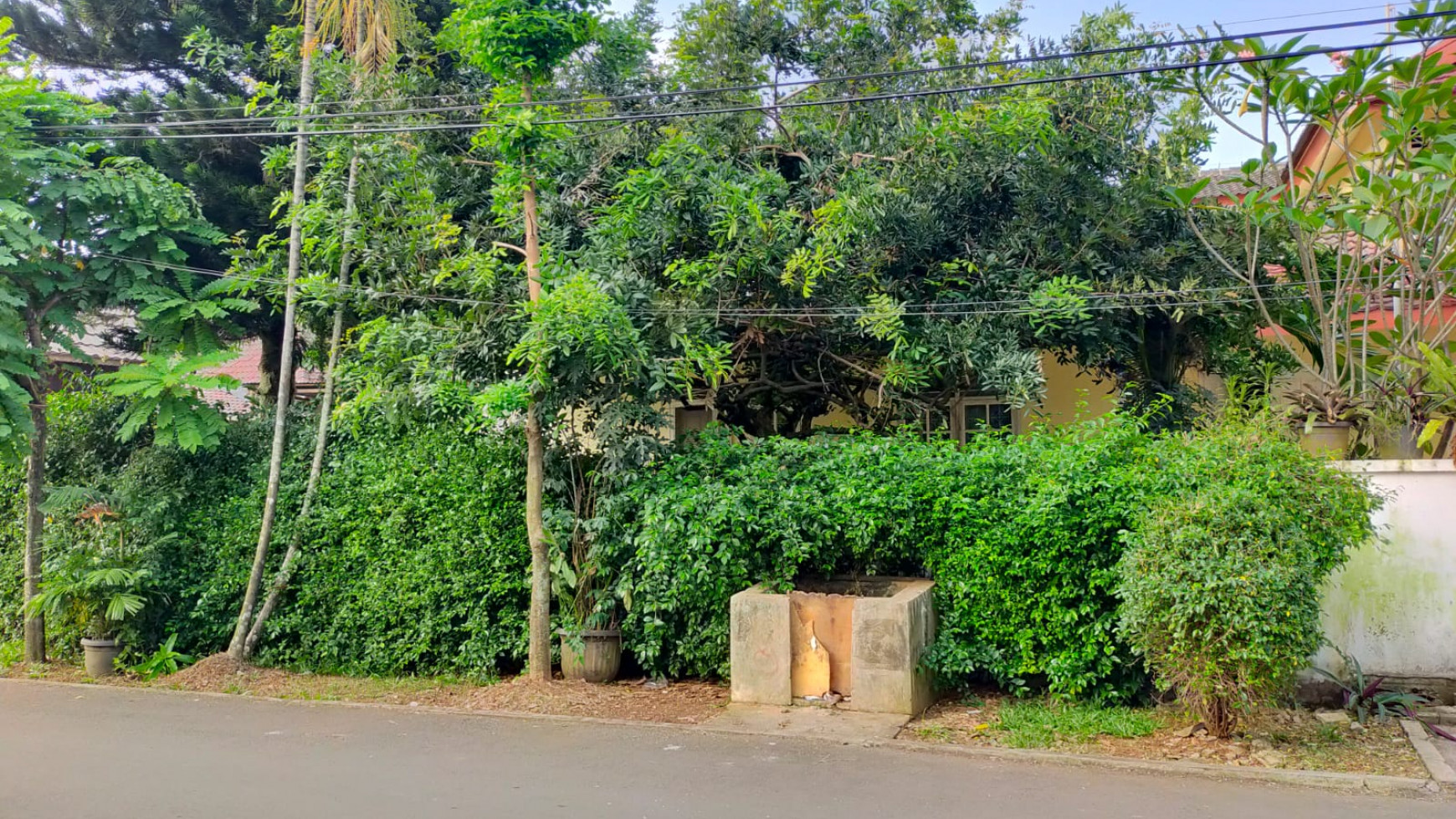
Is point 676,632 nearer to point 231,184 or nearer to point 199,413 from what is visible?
point 199,413

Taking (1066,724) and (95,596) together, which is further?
(95,596)

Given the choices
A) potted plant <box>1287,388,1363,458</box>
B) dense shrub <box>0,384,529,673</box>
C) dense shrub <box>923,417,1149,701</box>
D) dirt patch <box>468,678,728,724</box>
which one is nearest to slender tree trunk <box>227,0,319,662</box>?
dense shrub <box>0,384,529,673</box>

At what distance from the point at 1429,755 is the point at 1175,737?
1502 millimetres

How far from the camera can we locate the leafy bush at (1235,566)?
6367 mm

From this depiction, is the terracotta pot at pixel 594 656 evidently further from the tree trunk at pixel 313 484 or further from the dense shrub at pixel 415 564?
the tree trunk at pixel 313 484

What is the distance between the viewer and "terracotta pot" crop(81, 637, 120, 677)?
10625mm

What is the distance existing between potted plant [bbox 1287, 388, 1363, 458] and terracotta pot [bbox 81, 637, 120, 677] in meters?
11.6

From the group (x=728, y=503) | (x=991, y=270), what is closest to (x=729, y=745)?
(x=728, y=503)

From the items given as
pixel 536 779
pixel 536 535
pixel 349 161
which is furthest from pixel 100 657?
pixel 536 779

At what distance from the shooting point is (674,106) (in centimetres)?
1212

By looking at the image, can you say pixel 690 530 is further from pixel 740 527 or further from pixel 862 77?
pixel 862 77

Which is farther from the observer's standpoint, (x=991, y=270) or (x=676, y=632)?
(x=991, y=270)

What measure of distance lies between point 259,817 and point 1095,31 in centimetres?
1044

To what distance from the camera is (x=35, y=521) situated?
438 inches
